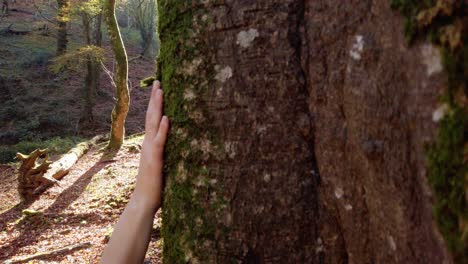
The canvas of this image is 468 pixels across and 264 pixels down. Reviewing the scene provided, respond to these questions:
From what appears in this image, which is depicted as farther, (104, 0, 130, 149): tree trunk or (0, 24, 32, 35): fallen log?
(0, 24, 32, 35): fallen log

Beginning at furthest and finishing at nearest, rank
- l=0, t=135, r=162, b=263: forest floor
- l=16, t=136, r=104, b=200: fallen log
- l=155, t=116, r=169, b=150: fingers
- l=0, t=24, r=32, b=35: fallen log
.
Result: l=0, t=24, r=32, b=35: fallen log, l=16, t=136, r=104, b=200: fallen log, l=0, t=135, r=162, b=263: forest floor, l=155, t=116, r=169, b=150: fingers

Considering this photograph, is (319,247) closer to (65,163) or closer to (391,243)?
(391,243)

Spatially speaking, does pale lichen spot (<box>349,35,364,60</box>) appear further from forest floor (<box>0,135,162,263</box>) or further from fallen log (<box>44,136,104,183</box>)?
fallen log (<box>44,136,104,183</box>)

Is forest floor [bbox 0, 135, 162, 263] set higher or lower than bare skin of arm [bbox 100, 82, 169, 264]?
lower

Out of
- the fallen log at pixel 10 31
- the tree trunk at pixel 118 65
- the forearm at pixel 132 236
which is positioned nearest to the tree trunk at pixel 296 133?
the forearm at pixel 132 236

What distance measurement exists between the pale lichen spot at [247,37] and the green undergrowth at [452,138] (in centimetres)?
64

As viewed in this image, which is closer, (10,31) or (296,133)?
(296,133)

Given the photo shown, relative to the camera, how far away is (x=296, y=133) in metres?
1.53

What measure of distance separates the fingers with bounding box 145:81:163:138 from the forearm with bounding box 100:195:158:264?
33 centimetres

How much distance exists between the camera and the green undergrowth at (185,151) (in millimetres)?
1673

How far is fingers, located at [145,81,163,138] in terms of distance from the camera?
74.4 inches

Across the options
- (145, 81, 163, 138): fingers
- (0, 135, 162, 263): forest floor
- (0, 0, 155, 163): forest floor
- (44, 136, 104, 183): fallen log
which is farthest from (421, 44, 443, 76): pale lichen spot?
(0, 0, 155, 163): forest floor

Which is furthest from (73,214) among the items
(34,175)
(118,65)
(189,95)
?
(189,95)

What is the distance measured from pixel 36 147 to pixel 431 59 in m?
17.6
